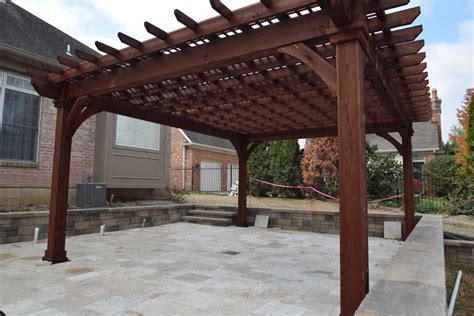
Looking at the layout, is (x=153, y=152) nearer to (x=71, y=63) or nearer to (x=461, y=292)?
(x=71, y=63)

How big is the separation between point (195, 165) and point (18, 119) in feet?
34.1

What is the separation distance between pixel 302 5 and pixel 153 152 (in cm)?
833

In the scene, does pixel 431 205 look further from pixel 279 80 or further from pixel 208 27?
pixel 208 27

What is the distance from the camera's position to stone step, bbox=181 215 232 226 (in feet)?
30.3

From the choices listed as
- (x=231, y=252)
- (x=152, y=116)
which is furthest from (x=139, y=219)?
(x=231, y=252)

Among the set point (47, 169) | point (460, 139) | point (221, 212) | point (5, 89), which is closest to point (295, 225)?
point (221, 212)

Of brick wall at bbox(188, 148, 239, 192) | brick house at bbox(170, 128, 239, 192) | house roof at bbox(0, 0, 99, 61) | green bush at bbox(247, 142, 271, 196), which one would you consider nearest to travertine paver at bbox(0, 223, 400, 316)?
house roof at bbox(0, 0, 99, 61)

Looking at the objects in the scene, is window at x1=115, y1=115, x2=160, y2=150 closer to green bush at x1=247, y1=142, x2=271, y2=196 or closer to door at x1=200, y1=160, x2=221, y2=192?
green bush at x1=247, y1=142, x2=271, y2=196

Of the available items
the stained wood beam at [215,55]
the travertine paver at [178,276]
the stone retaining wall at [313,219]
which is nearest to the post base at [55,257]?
the travertine paver at [178,276]

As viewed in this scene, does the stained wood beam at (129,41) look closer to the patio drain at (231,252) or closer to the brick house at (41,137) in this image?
the patio drain at (231,252)

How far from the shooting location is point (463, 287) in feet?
Result: 15.8

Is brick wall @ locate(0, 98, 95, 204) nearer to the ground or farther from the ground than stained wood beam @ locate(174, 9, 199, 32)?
nearer to the ground

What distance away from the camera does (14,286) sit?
3730 mm

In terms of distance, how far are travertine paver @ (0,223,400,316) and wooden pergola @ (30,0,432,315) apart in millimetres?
709
